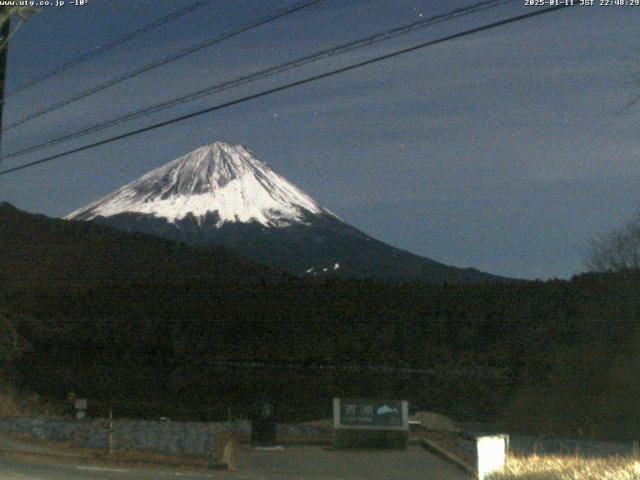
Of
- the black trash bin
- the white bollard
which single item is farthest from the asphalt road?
the white bollard

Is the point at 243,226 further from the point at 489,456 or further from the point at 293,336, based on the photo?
the point at 489,456

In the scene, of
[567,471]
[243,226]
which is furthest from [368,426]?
[243,226]

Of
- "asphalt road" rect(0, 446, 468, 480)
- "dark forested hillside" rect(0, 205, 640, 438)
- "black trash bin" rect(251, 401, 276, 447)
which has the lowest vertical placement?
"asphalt road" rect(0, 446, 468, 480)

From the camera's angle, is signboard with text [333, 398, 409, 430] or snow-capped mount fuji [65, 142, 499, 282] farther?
snow-capped mount fuji [65, 142, 499, 282]

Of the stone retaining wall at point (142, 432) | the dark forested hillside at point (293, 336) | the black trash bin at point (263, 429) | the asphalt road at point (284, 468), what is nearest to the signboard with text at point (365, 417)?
the asphalt road at point (284, 468)

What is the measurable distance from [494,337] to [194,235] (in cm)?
10873

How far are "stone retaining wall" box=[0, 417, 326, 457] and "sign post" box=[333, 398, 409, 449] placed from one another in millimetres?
3254

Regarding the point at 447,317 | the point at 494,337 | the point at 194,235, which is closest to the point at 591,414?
the point at 494,337

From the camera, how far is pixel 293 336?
9338cm

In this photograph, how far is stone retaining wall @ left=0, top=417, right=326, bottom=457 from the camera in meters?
27.4

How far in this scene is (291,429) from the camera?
28891 millimetres

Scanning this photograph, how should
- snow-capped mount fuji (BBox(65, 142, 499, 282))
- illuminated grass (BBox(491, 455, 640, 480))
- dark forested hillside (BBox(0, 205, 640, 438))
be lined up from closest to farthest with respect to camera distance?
1. illuminated grass (BBox(491, 455, 640, 480))
2. dark forested hillside (BBox(0, 205, 640, 438))
3. snow-capped mount fuji (BBox(65, 142, 499, 282))

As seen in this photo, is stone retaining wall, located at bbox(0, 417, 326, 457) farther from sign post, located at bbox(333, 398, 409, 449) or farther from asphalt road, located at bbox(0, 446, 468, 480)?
asphalt road, located at bbox(0, 446, 468, 480)

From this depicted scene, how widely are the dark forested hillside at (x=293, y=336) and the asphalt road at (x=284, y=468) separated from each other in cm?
2425
